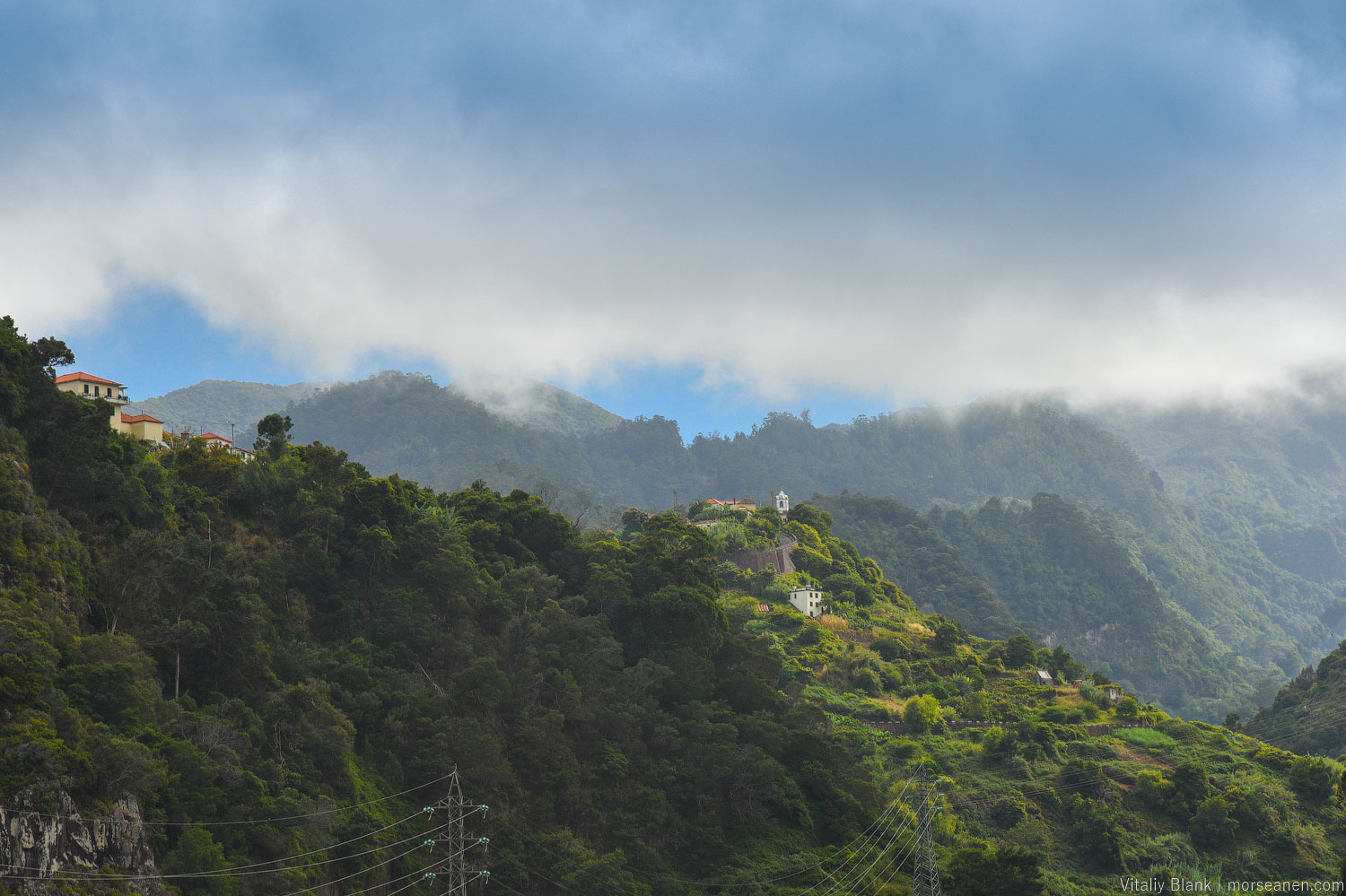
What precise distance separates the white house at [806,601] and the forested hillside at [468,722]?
10689 millimetres

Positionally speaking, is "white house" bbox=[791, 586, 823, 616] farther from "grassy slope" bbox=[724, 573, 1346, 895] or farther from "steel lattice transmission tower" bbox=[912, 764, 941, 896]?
"steel lattice transmission tower" bbox=[912, 764, 941, 896]

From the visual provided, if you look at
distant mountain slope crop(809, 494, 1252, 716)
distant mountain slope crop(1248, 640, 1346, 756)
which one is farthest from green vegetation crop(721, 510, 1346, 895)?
distant mountain slope crop(809, 494, 1252, 716)

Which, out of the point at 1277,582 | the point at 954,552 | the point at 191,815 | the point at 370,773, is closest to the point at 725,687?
the point at 370,773

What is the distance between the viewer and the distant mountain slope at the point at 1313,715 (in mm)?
65000

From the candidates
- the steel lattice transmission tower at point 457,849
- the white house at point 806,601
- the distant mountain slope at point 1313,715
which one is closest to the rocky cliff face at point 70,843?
the steel lattice transmission tower at point 457,849

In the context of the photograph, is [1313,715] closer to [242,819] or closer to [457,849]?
[457,849]

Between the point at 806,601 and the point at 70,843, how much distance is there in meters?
54.5

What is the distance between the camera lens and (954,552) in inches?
5002

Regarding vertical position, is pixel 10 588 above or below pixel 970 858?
above

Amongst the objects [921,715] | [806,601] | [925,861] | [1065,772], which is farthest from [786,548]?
[925,861]

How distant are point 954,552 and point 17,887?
115013mm

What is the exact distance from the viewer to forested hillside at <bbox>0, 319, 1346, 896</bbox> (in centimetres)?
2609

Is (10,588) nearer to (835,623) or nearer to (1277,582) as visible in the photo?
(835,623)

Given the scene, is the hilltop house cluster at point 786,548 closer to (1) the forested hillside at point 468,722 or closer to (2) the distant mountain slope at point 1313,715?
(1) the forested hillside at point 468,722
